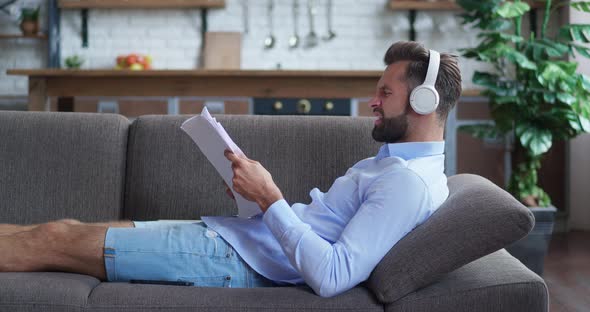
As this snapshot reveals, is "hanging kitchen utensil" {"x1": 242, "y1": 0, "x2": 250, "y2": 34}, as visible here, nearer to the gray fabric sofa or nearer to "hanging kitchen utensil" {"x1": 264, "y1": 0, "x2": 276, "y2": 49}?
"hanging kitchen utensil" {"x1": 264, "y1": 0, "x2": 276, "y2": 49}

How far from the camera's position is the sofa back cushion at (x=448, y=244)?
1.62m

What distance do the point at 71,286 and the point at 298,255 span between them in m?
0.54

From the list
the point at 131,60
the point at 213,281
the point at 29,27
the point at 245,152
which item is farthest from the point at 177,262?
the point at 29,27

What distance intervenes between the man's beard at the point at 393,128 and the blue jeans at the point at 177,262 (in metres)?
0.46

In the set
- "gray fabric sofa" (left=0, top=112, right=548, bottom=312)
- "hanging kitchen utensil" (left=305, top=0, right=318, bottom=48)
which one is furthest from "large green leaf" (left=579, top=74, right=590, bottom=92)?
"hanging kitchen utensil" (left=305, top=0, right=318, bottom=48)

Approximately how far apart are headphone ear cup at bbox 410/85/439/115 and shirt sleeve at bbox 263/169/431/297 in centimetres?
19

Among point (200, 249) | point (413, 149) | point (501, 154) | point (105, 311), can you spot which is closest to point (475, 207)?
point (413, 149)

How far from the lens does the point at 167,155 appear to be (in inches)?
91.6

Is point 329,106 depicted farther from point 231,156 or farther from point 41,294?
point 41,294

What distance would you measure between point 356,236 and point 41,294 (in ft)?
2.37

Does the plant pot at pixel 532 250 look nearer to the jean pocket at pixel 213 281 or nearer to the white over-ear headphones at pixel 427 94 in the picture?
the white over-ear headphones at pixel 427 94

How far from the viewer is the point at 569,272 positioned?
3600 millimetres

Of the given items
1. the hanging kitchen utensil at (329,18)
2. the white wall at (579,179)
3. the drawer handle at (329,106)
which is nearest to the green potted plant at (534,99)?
the drawer handle at (329,106)

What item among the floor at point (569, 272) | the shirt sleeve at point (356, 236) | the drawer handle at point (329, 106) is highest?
the drawer handle at point (329, 106)
